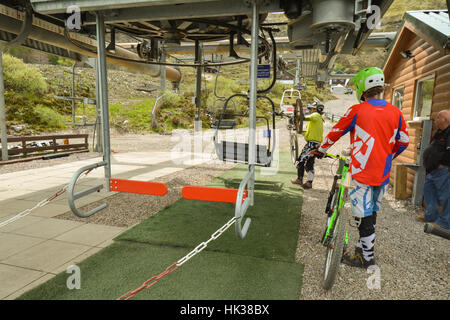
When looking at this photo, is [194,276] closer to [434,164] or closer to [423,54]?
[434,164]

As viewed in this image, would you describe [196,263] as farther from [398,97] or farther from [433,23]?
[398,97]

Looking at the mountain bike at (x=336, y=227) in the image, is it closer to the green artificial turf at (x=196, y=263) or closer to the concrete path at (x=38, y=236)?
the green artificial turf at (x=196, y=263)

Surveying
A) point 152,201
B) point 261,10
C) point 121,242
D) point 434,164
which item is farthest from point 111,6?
point 434,164

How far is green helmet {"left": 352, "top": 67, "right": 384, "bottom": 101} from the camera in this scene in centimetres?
253

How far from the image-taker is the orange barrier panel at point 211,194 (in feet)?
8.60

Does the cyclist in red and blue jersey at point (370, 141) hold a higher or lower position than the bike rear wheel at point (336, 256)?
higher

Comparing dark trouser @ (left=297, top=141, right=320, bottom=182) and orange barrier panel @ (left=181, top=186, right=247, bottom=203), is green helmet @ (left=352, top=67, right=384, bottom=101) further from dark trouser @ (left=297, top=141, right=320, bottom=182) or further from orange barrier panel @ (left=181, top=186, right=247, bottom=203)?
dark trouser @ (left=297, top=141, right=320, bottom=182)

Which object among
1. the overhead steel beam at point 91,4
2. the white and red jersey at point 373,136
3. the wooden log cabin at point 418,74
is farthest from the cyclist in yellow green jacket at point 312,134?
the overhead steel beam at point 91,4

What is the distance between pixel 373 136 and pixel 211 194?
5.20 ft

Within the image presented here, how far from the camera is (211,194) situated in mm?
2688

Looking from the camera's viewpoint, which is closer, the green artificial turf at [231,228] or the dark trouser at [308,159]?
the green artificial turf at [231,228]

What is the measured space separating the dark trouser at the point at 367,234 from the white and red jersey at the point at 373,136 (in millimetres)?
387

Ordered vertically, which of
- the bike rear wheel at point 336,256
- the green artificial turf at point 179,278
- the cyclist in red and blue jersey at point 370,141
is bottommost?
the green artificial turf at point 179,278
